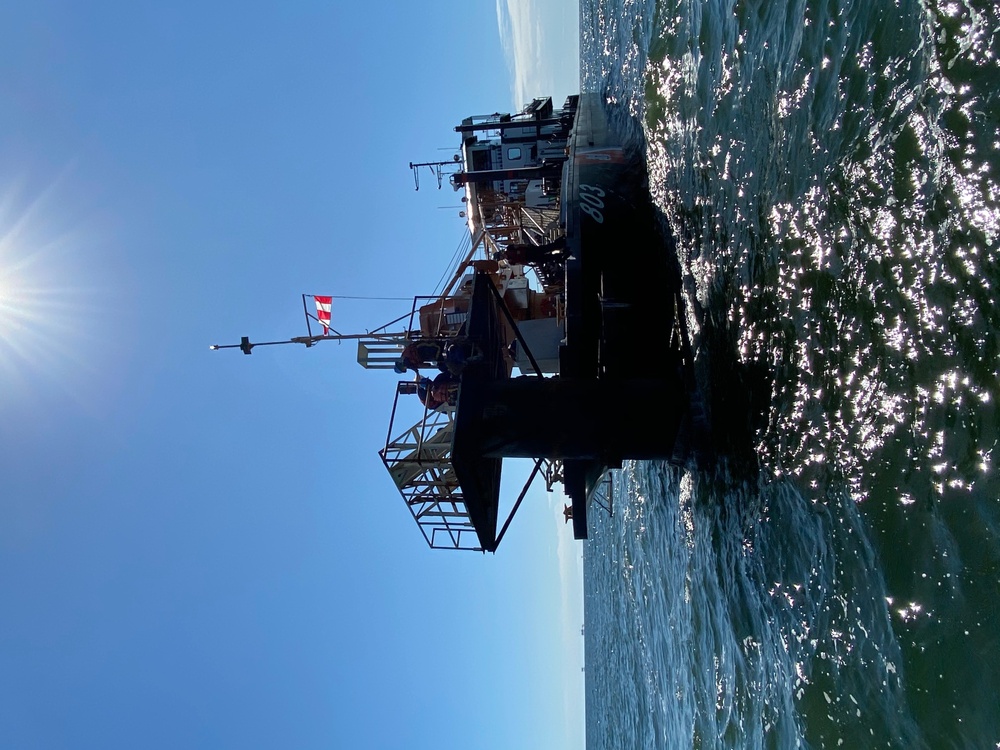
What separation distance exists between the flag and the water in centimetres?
1089

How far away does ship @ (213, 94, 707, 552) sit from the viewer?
1330 cm

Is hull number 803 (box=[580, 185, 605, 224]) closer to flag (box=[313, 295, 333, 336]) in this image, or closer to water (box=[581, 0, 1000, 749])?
water (box=[581, 0, 1000, 749])

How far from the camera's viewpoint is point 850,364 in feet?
26.3

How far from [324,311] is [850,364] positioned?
50.1 ft

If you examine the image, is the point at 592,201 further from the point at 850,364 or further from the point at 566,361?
the point at 850,364

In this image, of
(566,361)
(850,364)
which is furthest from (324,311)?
(850,364)

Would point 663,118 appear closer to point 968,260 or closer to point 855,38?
point 855,38

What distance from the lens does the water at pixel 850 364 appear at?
242 inches

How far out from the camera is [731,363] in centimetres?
1194

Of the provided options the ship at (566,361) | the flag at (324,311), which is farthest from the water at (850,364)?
the flag at (324,311)

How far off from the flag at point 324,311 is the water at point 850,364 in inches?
429

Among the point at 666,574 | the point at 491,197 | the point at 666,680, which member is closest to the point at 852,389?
the point at 666,574

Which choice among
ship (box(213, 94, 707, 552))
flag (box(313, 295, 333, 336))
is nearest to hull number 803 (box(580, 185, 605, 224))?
ship (box(213, 94, 707, 552))

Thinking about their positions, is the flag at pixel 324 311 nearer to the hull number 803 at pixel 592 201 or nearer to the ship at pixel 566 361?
the ship at pixel 566 361
